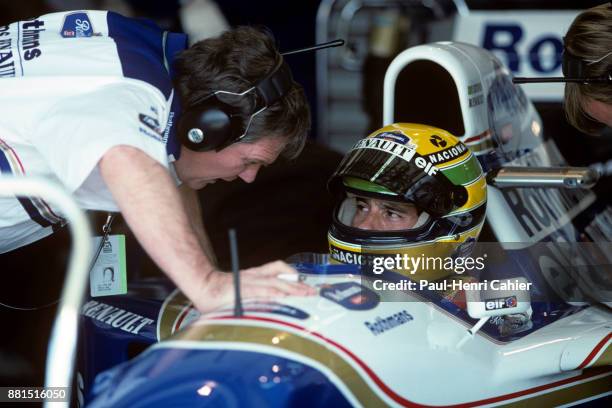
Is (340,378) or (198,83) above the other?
(198,83)

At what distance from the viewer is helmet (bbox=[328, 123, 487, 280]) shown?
8.13 ft

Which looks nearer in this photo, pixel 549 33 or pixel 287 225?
pixel 287 225

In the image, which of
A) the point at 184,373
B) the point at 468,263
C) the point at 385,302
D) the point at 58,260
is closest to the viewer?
the point at 184,373

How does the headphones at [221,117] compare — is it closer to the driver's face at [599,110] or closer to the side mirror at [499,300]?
the side mirror at [499,300]

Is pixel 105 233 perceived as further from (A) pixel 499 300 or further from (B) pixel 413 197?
(A) pixel 499 300

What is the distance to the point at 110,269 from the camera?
2.56 m

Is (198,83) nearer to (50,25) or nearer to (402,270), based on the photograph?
(50,25)

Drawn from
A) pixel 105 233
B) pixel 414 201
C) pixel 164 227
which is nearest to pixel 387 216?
pixel 414 201

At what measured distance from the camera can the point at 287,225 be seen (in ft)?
15.2

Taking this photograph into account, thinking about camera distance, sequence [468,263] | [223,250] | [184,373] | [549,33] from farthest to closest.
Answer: [549,33] < [223,250] < [468,263] < [184,373]

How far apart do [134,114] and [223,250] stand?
2.27 metres

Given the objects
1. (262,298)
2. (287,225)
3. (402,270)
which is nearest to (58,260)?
(402,270)

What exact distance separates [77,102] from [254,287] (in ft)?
1.71

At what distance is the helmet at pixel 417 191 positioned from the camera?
248 centimetres
